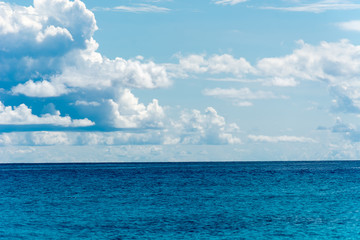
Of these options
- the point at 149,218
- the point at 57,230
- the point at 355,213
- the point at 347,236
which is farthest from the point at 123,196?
the point at 347,236

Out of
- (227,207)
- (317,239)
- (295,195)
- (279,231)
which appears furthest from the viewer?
(295,195)

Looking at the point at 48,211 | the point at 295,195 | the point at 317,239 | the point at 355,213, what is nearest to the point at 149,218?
the point at 48,211

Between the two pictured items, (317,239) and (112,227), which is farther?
(112,227)

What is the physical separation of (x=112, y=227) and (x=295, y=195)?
3789cm

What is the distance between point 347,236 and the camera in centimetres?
4222

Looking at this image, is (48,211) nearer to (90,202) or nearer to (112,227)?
(90,202)

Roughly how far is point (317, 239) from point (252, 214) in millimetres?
13296

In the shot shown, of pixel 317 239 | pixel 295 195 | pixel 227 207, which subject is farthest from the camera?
pixel 295 195

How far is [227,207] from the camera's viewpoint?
6038cm

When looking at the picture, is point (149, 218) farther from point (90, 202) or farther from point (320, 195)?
point (320, 195)

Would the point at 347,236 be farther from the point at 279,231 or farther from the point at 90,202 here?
the point at 90,202

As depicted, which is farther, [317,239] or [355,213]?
[355,213]

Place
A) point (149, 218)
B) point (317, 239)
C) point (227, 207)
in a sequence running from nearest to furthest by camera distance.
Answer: point (317, 239) → point (149, 218) → point (227, 207)

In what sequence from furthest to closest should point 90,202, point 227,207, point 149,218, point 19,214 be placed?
point 90,202 → point 227,207 → point 19,214 → point 149,218
